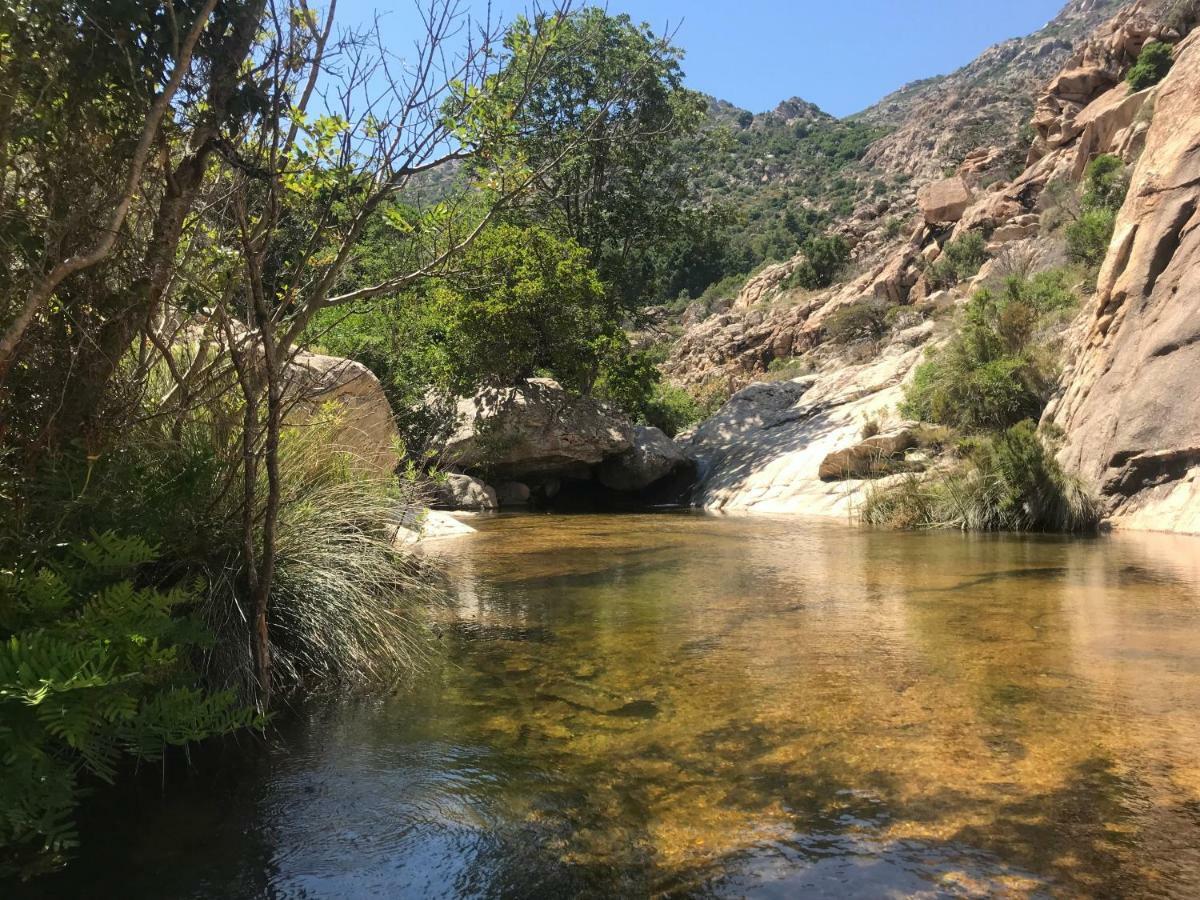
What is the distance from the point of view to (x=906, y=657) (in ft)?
14.7

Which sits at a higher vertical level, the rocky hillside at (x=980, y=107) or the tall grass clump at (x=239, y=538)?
the rocky hillside at (x=980, y=107)

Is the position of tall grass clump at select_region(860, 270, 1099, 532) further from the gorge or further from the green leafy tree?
the green leafy tree

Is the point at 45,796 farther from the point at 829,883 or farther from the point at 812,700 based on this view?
the point at 812,700

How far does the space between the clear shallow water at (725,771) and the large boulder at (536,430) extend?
12004 mm

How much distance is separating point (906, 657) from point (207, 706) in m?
3.36

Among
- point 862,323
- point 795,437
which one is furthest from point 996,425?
point 862,323

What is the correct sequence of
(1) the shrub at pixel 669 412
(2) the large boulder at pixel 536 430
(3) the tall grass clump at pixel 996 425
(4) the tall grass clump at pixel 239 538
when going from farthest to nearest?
(1) the shrub at pixel 669 412 < (2) the large boulder at pixel 536 430 < (3) the tall grass clump at pixel 996 425 < (4) the tall grass clump at pixel 239 538

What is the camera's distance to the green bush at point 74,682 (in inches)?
79.4

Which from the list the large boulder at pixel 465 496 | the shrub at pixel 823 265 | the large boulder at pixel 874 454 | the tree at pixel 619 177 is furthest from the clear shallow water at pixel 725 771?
the shrub at pixel 823 265

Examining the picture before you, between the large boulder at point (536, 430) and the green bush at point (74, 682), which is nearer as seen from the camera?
the green bush at point (74, 682)

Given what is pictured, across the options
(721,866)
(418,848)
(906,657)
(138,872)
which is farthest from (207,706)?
(906,657)

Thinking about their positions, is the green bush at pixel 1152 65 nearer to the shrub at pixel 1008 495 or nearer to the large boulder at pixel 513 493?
the shrub at pixel 1008 495

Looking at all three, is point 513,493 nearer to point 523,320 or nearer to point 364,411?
point 523,320

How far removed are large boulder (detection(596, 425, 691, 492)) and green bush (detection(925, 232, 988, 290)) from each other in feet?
56.7
